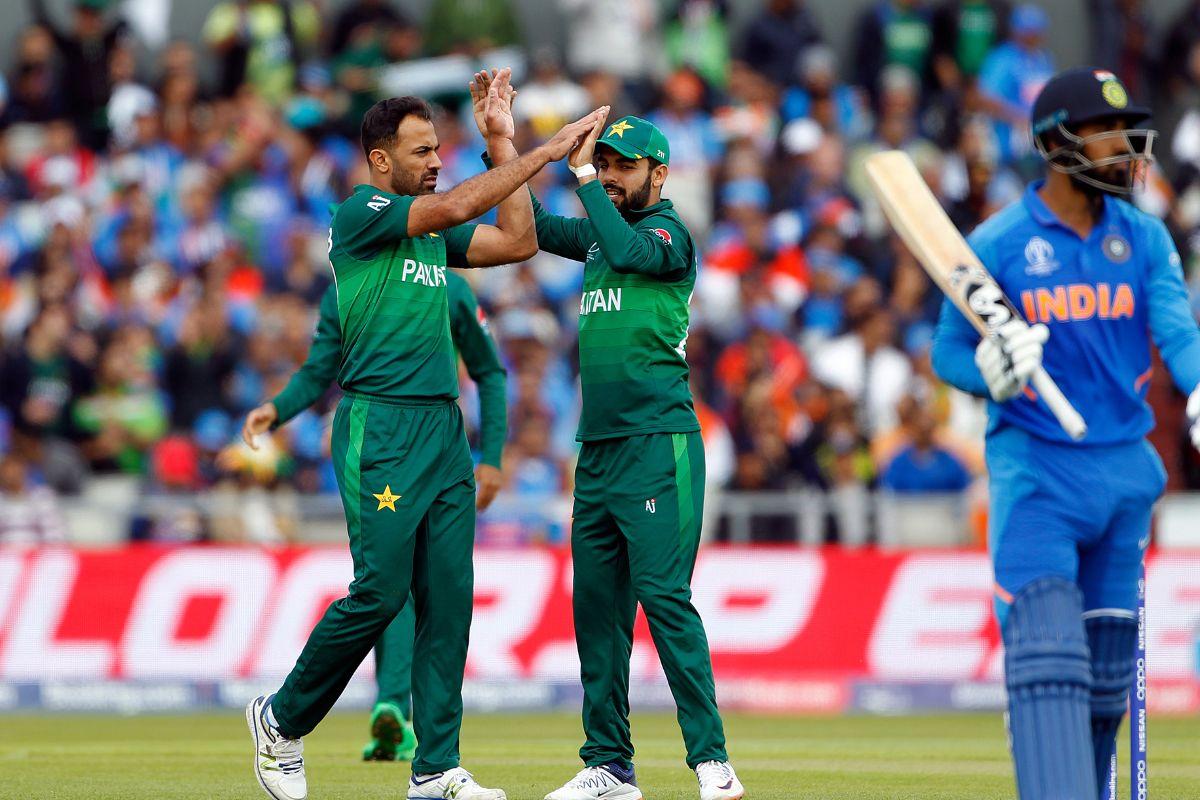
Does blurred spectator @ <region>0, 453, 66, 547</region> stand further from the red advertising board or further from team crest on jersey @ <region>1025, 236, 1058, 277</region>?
team crest on jersey @ <region>1025, 236, 1058, 277</region>

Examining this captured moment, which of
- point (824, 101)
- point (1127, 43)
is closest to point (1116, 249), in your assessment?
point (824, 101)

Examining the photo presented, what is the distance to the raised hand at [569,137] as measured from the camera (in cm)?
811

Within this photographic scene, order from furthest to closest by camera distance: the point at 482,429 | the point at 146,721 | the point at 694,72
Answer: the point at 694,72 < the point at 146,721 < the point at 482,429

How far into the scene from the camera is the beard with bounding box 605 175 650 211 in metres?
8.78

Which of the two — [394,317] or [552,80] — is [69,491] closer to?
[552,80]

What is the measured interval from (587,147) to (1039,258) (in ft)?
7.22

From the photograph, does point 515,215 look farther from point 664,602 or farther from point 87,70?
point 87,70

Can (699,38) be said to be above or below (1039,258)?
above

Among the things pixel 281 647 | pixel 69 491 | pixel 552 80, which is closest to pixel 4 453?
pixel 69 491

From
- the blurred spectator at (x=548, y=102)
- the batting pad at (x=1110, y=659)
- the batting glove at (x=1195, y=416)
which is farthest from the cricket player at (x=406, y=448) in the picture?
the blurred spectator at (x=548, y=102)

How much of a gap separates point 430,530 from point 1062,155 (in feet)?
9.84

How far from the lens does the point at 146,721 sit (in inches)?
575

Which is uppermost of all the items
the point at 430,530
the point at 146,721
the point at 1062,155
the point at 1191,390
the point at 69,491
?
the point at 1062,155

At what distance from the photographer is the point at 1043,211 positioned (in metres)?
→ 7.05
